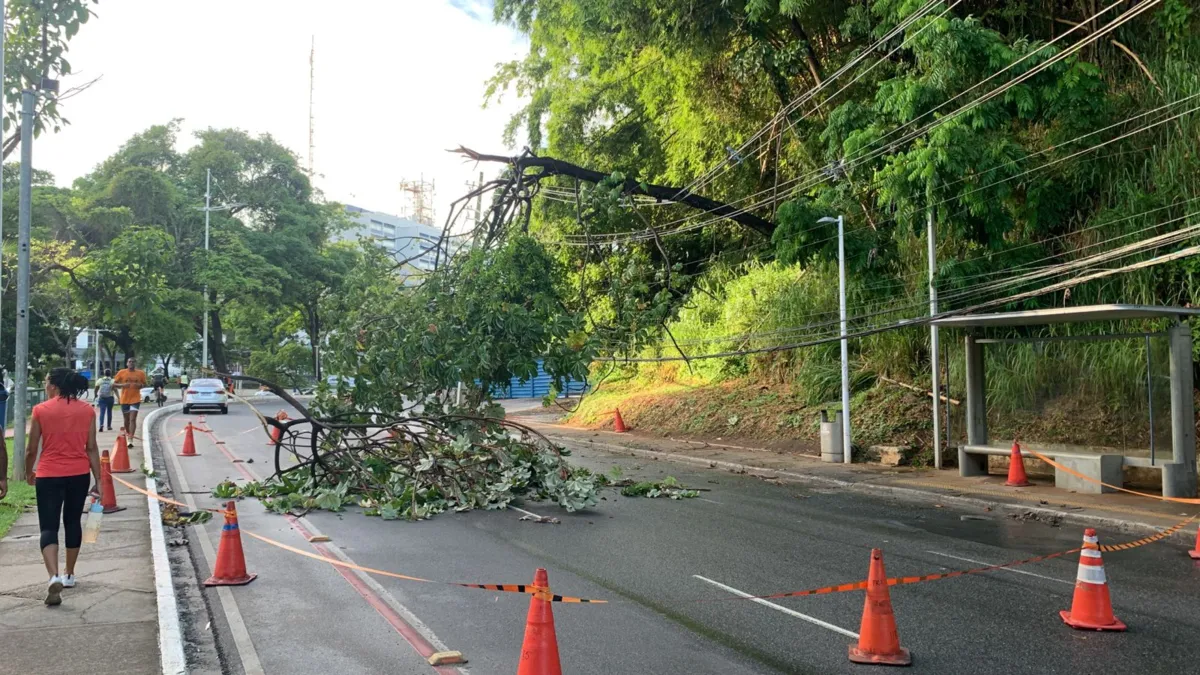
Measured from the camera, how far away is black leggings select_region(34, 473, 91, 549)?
7.14m

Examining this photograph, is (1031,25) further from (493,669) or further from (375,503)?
(493,669)

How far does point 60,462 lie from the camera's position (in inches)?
286

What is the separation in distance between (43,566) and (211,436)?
1761 cm

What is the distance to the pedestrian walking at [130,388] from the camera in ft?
64.4

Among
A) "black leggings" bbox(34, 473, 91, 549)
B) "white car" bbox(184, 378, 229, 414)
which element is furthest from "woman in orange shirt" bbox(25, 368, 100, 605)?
"white car" bbox(184, 378, 229, 414)

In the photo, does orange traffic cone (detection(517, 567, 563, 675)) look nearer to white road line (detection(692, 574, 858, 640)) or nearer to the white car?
white road line (detection(692, 574, 858, 640))

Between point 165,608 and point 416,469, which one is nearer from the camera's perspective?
point 165,608

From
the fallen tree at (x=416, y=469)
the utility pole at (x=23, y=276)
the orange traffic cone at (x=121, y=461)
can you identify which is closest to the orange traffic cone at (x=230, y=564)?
the fallen tree at (x=416, y=469)

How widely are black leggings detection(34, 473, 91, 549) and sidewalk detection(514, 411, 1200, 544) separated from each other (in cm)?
1171

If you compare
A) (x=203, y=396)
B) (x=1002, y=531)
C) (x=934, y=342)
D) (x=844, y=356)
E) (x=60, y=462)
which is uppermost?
(x=934, y=342)

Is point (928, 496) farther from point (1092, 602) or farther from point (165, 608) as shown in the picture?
point (165, 608)

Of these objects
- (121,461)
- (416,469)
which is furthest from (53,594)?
(121,461)

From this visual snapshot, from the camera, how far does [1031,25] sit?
18422 mm

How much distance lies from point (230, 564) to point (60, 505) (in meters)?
1.47
